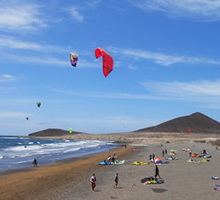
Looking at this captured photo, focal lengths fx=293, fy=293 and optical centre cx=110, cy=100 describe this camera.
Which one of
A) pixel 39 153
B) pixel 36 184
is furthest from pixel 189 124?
pixel 36 184

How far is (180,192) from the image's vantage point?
54.0 ft

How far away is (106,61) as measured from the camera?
691 inches

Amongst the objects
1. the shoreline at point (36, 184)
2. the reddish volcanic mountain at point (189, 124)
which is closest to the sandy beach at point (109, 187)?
the shoreline at point (36, 184)

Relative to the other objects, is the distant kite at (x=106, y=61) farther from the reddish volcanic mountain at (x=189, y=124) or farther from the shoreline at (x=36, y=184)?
the reddish volcanic mountain at (x=189, y=124)

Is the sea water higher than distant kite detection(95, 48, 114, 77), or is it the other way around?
distant kite detection(95, 48, 114, 77)

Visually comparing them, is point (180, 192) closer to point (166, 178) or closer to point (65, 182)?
point (166, 178)

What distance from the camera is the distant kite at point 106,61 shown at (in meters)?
17.0

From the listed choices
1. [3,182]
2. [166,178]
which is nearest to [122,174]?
[166,178]

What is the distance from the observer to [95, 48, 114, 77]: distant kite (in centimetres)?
1695

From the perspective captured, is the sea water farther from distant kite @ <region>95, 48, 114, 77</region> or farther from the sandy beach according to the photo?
distant kite @ <region>95, 48, 114, 77</region>

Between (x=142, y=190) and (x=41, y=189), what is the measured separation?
6.39 meters

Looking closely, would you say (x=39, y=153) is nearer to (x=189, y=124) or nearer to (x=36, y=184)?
(x=36, y=184)

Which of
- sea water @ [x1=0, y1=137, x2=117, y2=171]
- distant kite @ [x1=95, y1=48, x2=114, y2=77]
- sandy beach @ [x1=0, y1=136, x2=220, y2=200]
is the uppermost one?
distant kite @ [x1=95, y1=48, x2=114, y2=77]

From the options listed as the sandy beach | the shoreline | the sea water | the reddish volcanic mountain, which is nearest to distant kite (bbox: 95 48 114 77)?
the sandy beach
